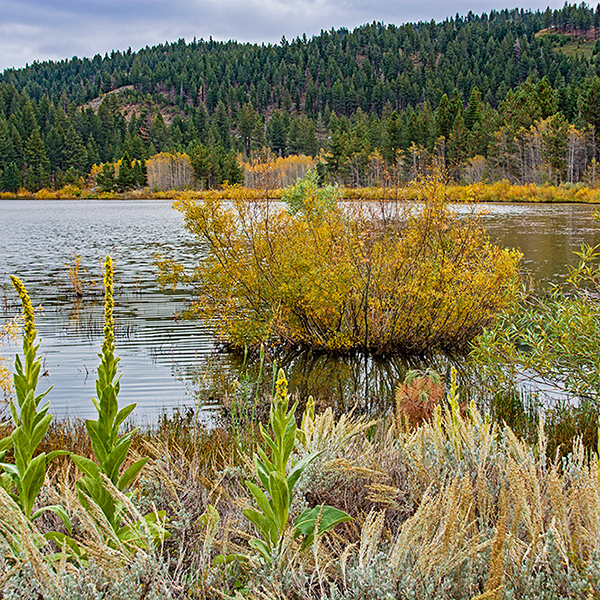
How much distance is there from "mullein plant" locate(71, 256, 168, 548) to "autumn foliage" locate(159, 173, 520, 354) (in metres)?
6.94

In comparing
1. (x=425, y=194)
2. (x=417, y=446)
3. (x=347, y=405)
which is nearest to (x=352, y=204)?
(x=425, y=194)

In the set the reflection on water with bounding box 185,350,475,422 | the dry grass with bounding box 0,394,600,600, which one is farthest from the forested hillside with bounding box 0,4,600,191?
the dry grass with bounding box 0,394,600,600

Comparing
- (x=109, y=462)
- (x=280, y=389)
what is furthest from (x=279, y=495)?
(x=109, y=462)

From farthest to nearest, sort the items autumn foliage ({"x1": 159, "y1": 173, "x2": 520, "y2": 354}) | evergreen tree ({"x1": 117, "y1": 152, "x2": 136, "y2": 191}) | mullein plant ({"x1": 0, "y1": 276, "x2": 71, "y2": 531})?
evergreen tree ({"x1": 117, "y1": 152, "x2": 136, "y2": 191}) < autumn foliage ({"x1": 159, "y1": 173, "x2": 520, "y2": 354}) < mullein plant ({"x1": 0, "y1": 276, "x2": 71, "y2": 531})

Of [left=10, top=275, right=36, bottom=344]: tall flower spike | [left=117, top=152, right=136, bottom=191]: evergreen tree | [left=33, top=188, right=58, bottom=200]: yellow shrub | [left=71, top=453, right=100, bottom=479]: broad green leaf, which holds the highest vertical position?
[left=117, top=152, right=136, bottom=191]: evergreen tree

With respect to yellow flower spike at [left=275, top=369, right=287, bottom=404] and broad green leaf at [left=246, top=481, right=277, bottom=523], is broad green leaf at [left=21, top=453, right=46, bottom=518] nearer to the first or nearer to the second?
A: broad green leaf at [left=246, top=481, right=277, bottom=523]

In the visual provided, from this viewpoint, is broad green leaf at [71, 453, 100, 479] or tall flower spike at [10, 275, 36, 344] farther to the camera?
broad green leaf at [71, 453, 100, 479]

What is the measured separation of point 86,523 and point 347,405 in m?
6.15

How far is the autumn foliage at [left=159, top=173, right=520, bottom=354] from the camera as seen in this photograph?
9.41 meters

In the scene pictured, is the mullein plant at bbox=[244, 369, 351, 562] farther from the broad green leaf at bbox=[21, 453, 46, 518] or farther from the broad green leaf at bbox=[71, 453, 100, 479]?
the broad green leaf at bbox=[21, 453, 46, 518]

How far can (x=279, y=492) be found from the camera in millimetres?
2148

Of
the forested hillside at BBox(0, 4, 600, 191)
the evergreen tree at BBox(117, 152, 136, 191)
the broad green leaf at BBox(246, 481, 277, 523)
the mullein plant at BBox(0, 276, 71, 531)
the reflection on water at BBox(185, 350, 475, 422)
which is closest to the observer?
the broad green leaf at BBox(246, 481, 277, 523)

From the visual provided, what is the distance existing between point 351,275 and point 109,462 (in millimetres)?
7385

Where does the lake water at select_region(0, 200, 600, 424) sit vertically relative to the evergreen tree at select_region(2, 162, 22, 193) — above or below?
below
